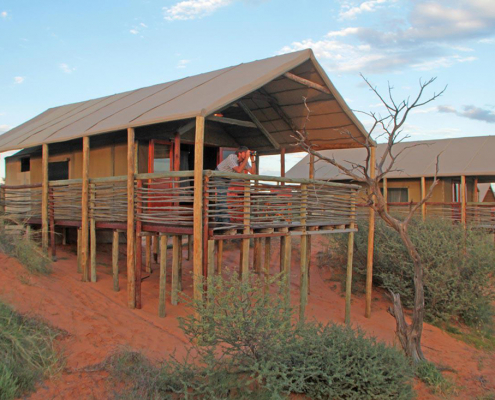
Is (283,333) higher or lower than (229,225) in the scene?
lower

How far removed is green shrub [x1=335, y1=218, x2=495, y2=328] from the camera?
12.9 m

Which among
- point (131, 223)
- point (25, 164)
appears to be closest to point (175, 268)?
point (131, 223)

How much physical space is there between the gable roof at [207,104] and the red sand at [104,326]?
323 centimetres

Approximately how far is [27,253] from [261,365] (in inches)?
255

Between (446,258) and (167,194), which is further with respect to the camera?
(446,258)

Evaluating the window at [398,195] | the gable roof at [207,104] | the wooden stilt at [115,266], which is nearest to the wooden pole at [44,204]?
the gable roof at [207,104]

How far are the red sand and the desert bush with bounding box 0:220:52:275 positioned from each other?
0.20 meters

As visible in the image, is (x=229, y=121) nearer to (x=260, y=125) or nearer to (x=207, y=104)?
(x=260, y=125)

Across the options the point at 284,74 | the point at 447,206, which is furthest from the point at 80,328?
the point at 447,206

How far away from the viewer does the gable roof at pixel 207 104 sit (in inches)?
356

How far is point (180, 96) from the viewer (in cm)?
1013

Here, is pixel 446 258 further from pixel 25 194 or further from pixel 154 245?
pixel 25 194

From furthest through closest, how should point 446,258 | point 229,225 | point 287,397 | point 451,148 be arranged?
point 451,148
point 446,258
point 229,225
point 287,397

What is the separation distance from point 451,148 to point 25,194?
55.2 feet
